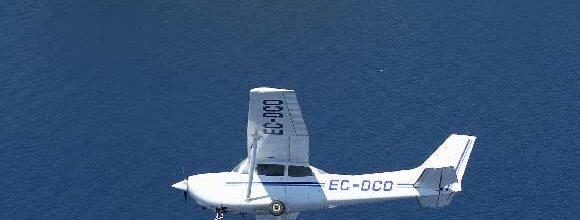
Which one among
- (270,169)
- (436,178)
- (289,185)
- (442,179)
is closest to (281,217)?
(289,185)

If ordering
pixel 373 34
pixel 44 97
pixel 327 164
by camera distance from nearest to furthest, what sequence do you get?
pixel 327 164, pixel 44 97, pixel 373 34

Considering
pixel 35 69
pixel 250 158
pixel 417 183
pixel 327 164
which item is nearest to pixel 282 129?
pixel 250 158

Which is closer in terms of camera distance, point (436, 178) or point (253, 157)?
point (253, 157)

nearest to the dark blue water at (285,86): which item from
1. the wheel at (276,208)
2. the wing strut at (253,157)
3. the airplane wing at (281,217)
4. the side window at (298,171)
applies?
the airplane wing at (281,217)

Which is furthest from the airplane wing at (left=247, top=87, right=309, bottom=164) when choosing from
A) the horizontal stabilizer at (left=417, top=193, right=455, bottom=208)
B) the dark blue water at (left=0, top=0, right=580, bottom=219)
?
the dark blue water at (left=0, top=0, right=580, bottom=219)

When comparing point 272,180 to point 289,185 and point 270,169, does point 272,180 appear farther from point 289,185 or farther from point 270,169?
point 289,185

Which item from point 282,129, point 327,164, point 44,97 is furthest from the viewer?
point 44,97

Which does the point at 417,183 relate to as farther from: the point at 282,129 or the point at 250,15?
the point at 250,15
